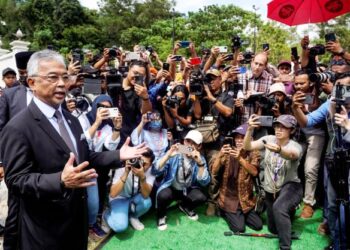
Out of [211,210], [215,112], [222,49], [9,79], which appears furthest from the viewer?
[9,79]

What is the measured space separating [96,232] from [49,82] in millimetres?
2276

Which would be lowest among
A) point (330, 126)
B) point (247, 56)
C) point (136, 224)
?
point (136, 224)

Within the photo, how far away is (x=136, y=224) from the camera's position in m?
3.80

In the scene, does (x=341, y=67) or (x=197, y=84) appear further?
(x=197, y=84)

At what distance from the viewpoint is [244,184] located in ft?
12.8

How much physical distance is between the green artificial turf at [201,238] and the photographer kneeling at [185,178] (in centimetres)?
14

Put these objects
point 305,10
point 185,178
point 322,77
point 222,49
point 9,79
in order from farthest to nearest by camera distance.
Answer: point 9,79
point 305,10
point 222,49
point 185,178
point 322,77

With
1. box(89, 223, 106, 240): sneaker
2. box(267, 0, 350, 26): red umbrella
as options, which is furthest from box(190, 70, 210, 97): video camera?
box(267, 0, 350, 26): red umbrella

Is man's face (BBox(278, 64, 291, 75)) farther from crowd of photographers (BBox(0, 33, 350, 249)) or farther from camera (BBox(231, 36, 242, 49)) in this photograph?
camera (BBox(231, 36, 242, 49))

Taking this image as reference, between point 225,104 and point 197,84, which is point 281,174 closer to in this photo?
point 225,104

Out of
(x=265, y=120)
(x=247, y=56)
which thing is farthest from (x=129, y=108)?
(x=247, y=56)

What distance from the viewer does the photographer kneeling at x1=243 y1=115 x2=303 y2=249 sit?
3.33 m

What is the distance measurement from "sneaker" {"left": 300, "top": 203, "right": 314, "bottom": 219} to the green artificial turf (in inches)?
1.9

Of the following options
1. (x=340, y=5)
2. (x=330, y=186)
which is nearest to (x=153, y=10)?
(x=340, y=5)
